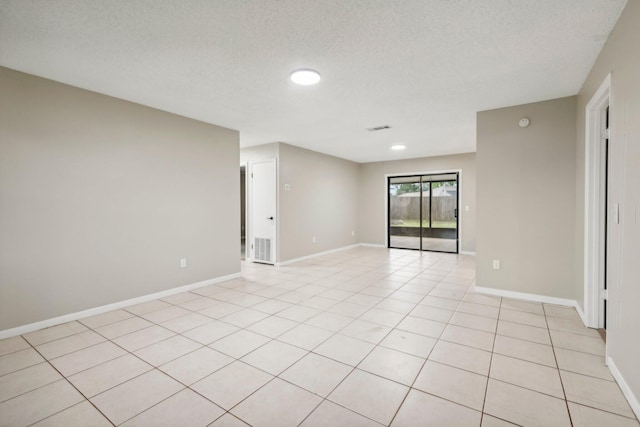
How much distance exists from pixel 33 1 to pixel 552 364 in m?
4.32

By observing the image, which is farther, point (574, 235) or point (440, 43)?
point (574, 235)

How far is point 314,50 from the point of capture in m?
2.40

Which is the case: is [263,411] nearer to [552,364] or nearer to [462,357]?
→ [462,357]

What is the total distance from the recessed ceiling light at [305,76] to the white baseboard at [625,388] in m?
3.21

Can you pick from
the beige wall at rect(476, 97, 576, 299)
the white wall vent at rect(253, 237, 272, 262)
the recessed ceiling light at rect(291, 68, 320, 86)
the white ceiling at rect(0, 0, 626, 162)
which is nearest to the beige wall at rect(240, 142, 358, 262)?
the white wall vent at rect(253, 237, 272, 262)

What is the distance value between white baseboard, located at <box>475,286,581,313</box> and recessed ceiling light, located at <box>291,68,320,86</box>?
341 cm

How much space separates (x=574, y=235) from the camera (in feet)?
11.2

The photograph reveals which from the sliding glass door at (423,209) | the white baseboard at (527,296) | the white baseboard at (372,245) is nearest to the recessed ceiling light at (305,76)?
the white baseboard at (527,296)

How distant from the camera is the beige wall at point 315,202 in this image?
19.7 feet

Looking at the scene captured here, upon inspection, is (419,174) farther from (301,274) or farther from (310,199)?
(301,274)

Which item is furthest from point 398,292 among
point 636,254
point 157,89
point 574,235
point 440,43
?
point 157,89

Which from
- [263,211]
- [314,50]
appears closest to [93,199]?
[314,50]

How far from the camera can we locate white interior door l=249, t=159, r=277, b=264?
5.91 m

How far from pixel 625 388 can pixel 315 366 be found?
198 cm
